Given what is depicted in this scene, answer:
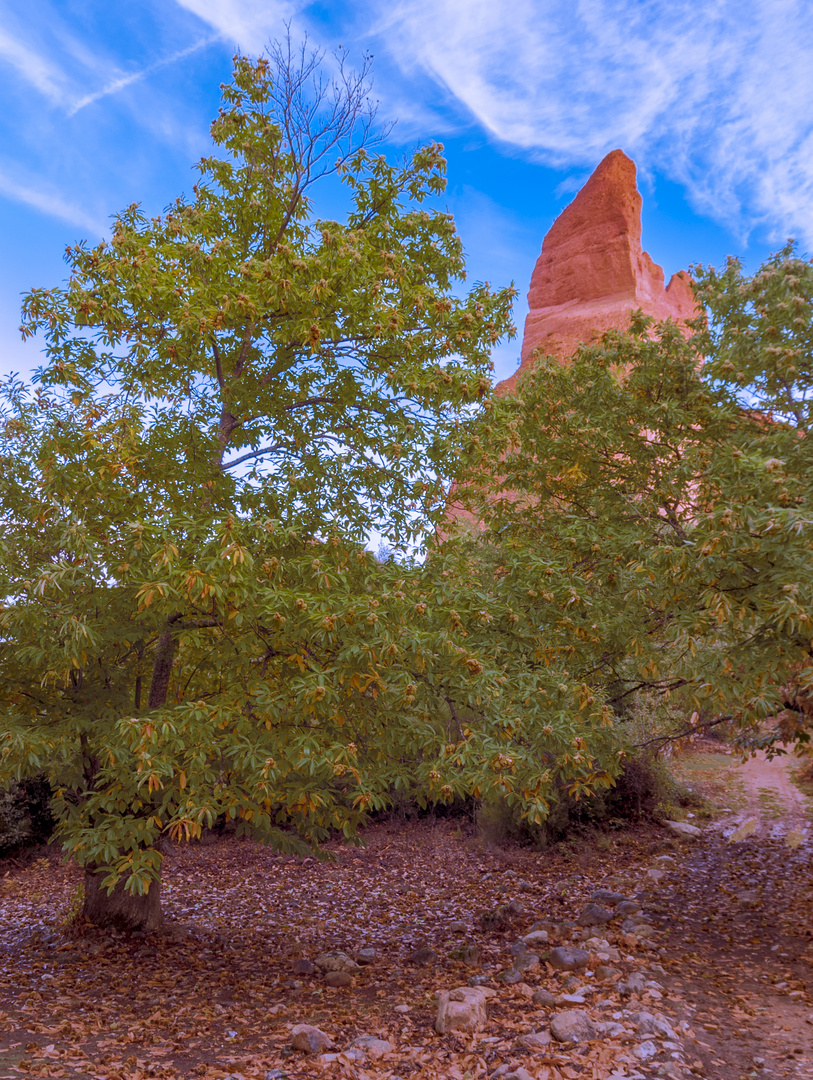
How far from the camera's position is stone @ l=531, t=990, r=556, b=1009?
6961mm

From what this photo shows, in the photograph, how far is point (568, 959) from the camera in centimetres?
820

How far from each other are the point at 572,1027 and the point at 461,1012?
1204mm

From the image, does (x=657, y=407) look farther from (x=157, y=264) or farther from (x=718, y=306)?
(x=157, y=264)

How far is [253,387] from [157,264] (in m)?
1.88

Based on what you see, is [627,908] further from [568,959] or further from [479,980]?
[479,980]

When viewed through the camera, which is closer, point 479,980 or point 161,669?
point 479,980

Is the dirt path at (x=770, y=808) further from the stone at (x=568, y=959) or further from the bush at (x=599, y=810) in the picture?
the stone at (x=568, y=959)

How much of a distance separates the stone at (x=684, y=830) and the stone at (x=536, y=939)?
914cm

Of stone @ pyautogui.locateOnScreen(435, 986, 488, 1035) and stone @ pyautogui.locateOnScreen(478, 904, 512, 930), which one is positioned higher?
stone @ pyautogui.locateOnScreen(435, 986, 488, 1035)

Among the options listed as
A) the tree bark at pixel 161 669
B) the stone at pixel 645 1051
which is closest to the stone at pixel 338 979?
the stone at pixel 645 1051

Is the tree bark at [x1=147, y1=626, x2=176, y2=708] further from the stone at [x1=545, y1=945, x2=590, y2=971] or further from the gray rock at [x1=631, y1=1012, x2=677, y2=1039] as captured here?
the gray rock at [x1=631, y1=1012, x2=677, y2=1039]

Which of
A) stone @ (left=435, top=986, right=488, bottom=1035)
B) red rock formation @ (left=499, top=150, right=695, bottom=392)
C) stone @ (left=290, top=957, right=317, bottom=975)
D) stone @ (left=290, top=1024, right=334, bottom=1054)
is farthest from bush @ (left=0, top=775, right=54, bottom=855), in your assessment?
red rock formation @ (left=499, top=150, right=695, bottom=392)

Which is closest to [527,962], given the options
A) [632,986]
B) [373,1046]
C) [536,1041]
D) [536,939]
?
[536,939]

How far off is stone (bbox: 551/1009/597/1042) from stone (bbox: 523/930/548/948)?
10.4 feet
